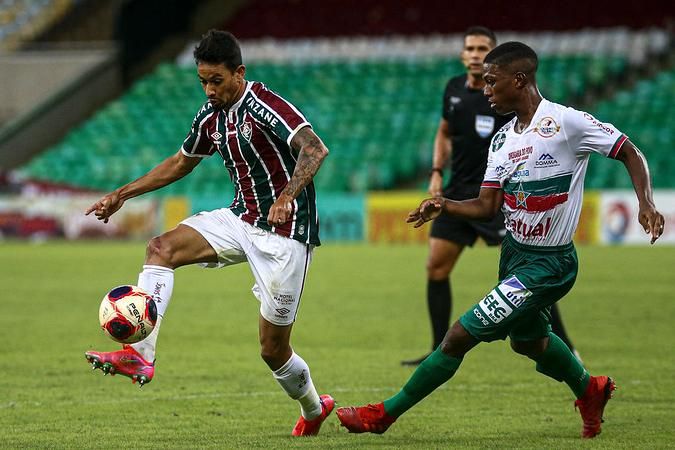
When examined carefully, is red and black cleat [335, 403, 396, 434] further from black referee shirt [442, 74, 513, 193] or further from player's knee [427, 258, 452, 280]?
black referee shirt [442, 74, 513, 193]

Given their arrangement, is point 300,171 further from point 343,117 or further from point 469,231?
point 343,117

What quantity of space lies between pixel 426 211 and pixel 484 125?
3.61 m

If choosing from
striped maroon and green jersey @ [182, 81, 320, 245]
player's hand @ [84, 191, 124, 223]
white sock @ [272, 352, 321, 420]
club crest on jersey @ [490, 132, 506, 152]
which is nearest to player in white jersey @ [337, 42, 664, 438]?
club crest on jersey @ [490, 132, 506, 152]

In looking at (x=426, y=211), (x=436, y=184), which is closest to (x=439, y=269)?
(x=436, y=184)

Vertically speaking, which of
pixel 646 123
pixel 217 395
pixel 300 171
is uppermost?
pixel 300 171

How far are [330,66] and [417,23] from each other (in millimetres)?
2883

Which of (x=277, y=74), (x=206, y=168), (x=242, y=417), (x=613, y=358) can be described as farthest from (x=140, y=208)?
(x=242, y=417)

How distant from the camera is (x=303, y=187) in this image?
6031mm

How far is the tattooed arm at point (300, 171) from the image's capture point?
5887 mm

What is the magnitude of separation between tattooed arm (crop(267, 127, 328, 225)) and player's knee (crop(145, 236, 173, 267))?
0.55 m

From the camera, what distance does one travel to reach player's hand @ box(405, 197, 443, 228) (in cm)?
579

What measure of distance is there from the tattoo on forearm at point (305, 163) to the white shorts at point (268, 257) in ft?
1.35

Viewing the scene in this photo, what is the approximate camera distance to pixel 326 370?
902cm

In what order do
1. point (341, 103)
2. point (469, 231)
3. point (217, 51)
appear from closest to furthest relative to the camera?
point (217, 51) → point (469, 231) → point (341, 103)
